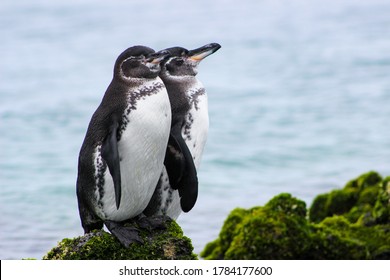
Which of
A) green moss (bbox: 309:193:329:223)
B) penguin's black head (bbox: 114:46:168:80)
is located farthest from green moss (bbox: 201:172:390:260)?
penguin's black head (bbox: 114:46:168:80)

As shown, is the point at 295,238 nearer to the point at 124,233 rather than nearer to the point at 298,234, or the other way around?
the point at 298,234

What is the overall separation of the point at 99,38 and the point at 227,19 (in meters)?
6.65

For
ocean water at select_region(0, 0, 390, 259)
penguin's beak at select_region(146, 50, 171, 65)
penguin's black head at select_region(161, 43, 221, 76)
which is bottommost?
ocean water at select_region(0, 0, 390, 259)

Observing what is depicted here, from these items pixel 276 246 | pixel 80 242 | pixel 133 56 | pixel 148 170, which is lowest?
pixel 276 246

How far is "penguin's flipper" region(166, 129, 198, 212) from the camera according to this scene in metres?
6.54

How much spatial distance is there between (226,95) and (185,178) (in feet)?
61.6

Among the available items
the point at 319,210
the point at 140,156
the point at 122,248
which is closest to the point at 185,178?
the point at 140,156

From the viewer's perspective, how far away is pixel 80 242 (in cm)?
613

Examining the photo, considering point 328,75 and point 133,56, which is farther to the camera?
point 328,75

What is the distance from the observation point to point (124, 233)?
6246 mm

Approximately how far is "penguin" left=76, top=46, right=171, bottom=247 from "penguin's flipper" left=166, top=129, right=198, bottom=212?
218 millimetres

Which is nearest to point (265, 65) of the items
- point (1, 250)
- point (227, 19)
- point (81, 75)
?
point (81, 75)

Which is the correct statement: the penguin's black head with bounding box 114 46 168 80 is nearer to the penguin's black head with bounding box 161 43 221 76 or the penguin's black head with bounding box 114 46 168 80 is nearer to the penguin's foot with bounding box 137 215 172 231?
the penguin's black head with bounding box 161 43 221 76
